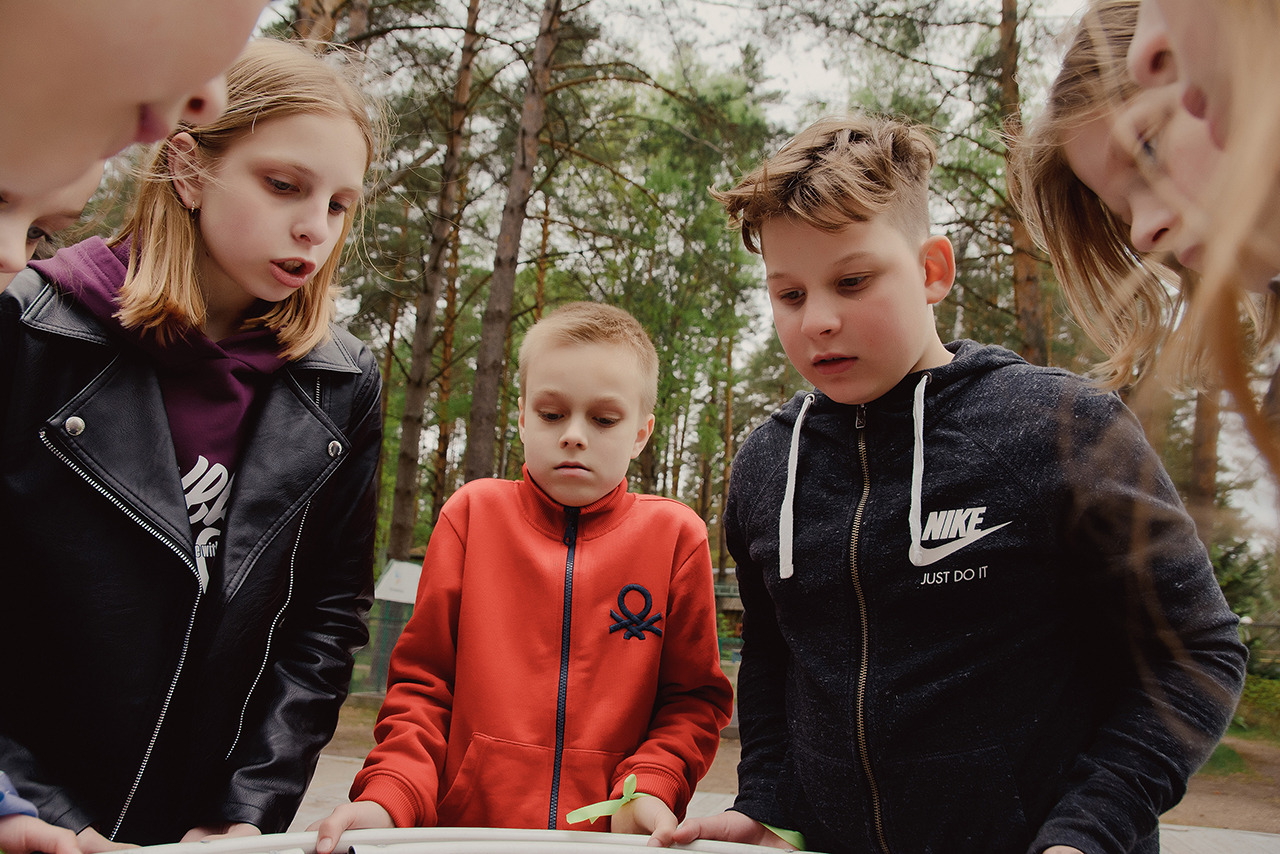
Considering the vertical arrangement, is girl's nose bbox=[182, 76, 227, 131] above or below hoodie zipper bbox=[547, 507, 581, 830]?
above

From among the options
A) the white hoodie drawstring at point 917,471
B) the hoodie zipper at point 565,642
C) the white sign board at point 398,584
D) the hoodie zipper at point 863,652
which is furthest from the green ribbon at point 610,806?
the white sign board at point 398,584

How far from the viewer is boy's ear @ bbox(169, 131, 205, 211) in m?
1.49

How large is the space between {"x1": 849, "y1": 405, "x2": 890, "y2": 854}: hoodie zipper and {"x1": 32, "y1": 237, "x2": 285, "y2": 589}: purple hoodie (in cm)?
116

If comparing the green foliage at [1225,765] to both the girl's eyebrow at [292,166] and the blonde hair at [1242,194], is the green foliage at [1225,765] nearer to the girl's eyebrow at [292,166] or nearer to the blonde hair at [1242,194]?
the blonde hair at [1242,194]

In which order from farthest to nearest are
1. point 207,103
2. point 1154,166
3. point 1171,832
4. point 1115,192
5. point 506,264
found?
point 506,264, point 1171,832, point 1115,192, point 1154,166, point 207,103

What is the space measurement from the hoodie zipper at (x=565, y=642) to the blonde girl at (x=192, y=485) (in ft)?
1.47

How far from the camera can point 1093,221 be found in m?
1.23

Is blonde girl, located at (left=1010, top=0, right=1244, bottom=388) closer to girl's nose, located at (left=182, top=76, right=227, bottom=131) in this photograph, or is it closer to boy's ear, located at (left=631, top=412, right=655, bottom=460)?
girl's nose, located at (left=182, top=76, right=227, bottom=131)

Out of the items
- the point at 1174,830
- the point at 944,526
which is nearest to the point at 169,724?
the point at 944,526

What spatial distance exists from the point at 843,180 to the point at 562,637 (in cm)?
110

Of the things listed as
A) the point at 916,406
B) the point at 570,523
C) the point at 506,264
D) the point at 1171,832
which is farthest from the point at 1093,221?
the point at 506,264

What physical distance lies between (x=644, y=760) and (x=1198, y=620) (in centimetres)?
98

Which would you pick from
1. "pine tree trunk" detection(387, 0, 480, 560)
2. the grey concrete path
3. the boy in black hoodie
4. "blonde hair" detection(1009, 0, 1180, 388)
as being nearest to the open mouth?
the boy in black hoodie

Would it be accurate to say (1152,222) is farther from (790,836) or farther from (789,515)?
(790,836)
